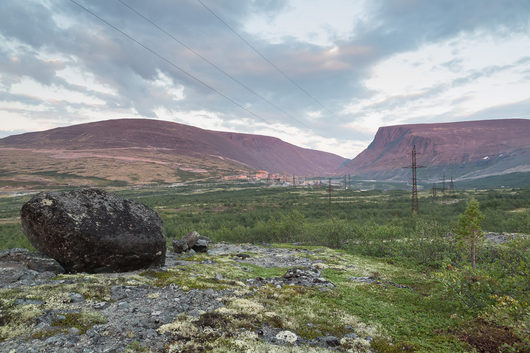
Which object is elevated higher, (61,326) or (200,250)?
(61,326)

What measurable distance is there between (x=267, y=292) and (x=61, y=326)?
9.47 m

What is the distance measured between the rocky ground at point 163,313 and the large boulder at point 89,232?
3.12 feet

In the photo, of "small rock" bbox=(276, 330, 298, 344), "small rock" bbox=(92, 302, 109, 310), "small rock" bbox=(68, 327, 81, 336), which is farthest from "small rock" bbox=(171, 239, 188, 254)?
"small rock" bbox=(276, 330, 298, 344)

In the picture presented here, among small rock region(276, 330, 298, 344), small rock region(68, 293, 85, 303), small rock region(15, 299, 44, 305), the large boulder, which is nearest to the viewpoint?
small rock region(276, 330, 298, 344)

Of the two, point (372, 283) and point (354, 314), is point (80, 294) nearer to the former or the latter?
point (354, 314)

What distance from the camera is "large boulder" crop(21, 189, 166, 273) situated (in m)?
16.5

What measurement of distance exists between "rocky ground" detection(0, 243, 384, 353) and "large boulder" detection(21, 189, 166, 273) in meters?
0.95

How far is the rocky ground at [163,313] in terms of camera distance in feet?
28.5

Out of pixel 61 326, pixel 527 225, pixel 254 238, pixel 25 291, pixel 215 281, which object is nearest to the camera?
pixel 61 326

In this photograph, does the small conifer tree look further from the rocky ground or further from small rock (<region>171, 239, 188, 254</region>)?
small rock (<region>171, 239, 188, 254</region>)

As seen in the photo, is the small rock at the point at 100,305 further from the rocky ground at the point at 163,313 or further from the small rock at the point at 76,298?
the small rock at the point at 76,298

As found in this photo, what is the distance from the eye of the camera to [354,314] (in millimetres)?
12547

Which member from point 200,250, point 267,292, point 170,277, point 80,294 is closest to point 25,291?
point 80,294

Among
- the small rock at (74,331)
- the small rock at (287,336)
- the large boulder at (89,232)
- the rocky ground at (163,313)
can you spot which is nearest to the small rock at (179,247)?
the large boulder at (89,232)
